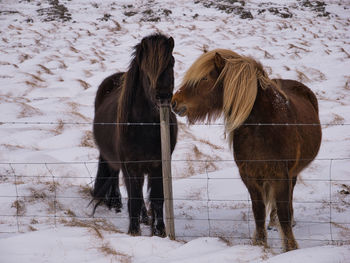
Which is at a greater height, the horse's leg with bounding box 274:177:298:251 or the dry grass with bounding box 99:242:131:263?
the horse's leg with bounding box 274:177:298:251

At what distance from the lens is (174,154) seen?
7.51 m

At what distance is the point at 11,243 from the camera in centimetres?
346

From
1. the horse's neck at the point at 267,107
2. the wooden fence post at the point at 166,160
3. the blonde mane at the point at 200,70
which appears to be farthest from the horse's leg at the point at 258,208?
the blonde mane at the point at 200,70

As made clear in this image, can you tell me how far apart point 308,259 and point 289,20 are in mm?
27182

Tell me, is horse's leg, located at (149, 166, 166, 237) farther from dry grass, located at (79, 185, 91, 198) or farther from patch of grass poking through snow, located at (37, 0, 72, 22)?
patch of grass poking through snow, located at (37, 0, 72, 22)

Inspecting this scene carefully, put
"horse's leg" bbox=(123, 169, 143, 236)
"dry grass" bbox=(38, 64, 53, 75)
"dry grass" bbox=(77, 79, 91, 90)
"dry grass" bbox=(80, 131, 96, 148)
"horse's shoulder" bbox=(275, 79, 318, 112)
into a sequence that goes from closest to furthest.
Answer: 1. "horse's leg" bbox=(123, 169, 143, 236)
2. "horse's shoulder" bbox=(275, 79, 318, 112)
3. "dry grass" bbox=(80, 131, 96, 148)
4. "dry grass" bbox=(77, 79, 91, 90)
5. "dry grass" bbox=(38, 64, 53, 75)

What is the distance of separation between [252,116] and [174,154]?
A: 422cm

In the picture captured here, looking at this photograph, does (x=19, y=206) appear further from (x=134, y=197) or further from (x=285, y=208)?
(x=285, y=208)

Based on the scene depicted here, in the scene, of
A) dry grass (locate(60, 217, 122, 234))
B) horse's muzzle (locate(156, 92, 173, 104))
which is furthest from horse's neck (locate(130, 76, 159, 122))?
dry grass (locate(60, 217, 122, 234))

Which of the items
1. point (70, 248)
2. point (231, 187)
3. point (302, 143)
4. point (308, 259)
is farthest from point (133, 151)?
point (231, 187)

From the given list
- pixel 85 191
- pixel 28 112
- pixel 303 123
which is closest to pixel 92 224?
pixel 85 191

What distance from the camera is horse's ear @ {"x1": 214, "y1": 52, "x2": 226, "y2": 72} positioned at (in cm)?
337

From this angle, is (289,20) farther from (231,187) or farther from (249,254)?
(249,254)

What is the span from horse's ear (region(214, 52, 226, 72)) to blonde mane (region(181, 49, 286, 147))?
0.11ft
